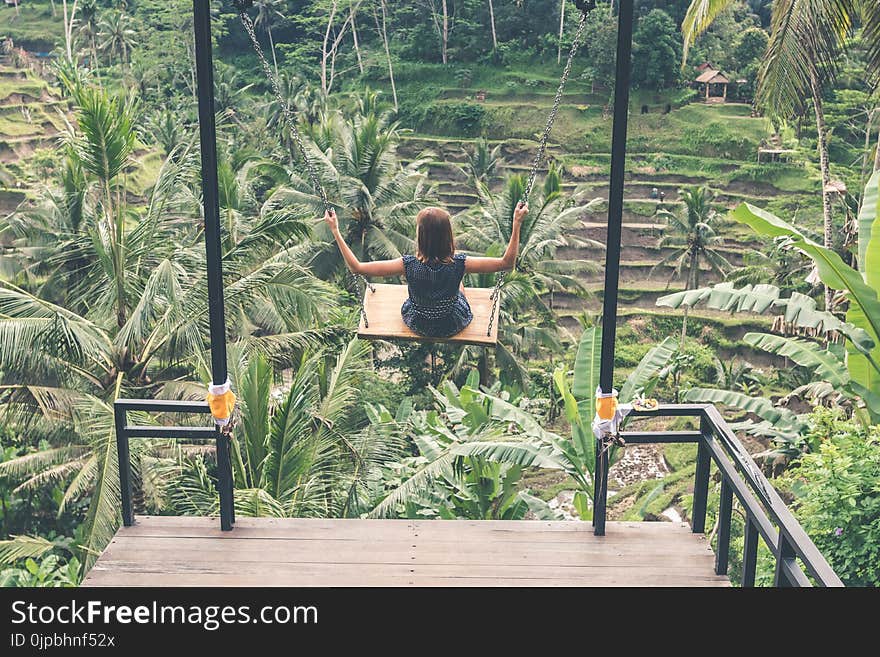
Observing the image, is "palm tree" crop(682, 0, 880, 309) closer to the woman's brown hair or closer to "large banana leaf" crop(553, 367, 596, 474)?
"large banana leaf" crop(553, 367, 596, 474)

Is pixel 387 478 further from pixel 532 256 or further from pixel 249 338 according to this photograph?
pixel 532 256

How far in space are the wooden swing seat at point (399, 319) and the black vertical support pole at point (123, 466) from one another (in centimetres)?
101

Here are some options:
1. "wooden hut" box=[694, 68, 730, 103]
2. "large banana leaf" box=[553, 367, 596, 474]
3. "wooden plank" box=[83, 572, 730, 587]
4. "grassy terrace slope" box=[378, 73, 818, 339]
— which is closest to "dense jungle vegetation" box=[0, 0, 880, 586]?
"large banana leaf" box=[553, 367, 596, 474]

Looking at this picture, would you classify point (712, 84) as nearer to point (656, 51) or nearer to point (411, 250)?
point (656, 51)

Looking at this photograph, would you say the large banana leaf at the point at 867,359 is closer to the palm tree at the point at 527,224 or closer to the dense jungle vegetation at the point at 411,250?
the dense jungle vegetation at the point at 411,250

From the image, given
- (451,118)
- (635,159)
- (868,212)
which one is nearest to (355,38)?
(451,118)

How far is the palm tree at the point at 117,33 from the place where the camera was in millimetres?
34031

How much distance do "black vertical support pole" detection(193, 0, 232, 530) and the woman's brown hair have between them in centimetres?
90

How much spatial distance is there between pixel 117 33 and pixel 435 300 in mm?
34291

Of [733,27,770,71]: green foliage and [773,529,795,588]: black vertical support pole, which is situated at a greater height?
[733,27,770,71]: green foliage

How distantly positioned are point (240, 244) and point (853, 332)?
564cm

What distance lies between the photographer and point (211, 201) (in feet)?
11.2

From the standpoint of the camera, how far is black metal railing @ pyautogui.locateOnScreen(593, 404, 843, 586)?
245 centimetres

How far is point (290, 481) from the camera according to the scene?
6.59 metres
